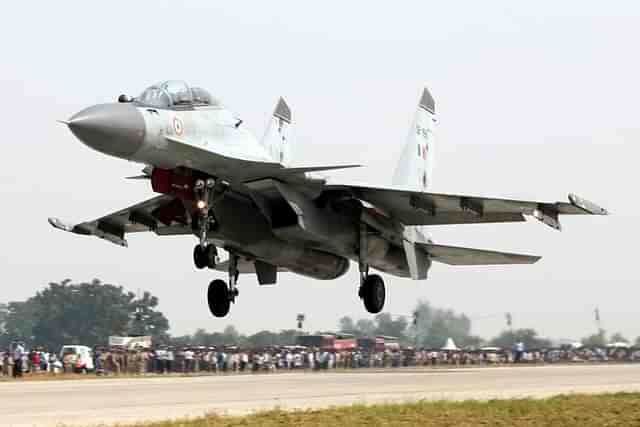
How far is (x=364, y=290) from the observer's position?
22.5 metres

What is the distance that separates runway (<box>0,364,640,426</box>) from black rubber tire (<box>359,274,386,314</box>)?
1.68 m

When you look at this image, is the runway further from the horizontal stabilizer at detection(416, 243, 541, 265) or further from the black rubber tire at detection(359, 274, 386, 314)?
the horizontal stabilizer at detection(416, 243, 541, 265)

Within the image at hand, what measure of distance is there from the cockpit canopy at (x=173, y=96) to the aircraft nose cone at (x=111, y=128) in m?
0.65

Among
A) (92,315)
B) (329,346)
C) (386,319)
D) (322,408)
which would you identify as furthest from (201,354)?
(386,319)

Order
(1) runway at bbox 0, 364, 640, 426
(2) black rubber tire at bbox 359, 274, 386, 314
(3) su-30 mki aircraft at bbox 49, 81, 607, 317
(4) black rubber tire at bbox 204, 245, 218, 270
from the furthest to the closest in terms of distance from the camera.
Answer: (2) black rubber tire at bbox 359, 274, 386, 314, (4) black rubber tire at bbox 204, 245, 218, 270, (3) su-30 mki aircraft at bbox 49, 81, 607, 317, (1) runway at bbox 0, 364, 640, 426

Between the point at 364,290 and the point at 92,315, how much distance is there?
45.3 m

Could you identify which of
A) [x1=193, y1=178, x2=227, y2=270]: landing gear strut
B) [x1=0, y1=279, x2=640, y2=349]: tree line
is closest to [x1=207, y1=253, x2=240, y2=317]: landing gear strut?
[x1=193, y1=178, x2=227, y2=270]: landing gear strut

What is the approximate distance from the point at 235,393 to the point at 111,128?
17.7 ft

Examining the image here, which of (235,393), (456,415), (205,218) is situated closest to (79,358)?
(235,393)

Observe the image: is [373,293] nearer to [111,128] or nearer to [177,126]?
[177,126]

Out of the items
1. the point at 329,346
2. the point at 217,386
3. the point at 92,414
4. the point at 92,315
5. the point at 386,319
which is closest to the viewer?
the point at 92,414

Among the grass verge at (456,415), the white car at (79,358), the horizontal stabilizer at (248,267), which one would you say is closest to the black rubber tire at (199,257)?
the horizontal stabilizer at (248,267)

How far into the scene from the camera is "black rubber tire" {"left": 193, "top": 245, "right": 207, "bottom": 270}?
1808cm

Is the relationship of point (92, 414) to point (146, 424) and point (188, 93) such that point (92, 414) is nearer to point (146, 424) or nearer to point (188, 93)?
point (146, 424)
